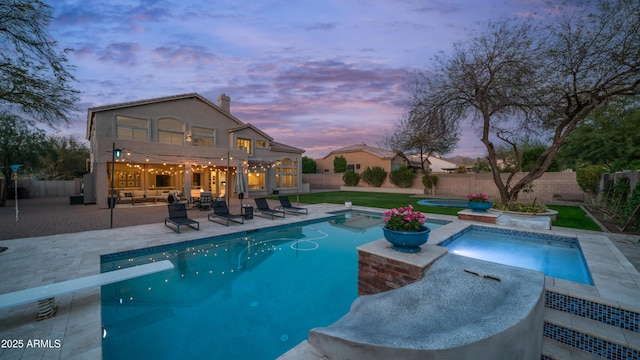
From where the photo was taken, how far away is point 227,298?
4895 millimetres

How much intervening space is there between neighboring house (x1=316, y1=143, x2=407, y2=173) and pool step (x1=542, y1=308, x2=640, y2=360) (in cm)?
2824

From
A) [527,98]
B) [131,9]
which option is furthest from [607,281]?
[131,9]

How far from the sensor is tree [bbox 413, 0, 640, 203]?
7.81m

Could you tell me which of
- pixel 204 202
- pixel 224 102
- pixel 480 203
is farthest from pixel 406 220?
pixel 224 102

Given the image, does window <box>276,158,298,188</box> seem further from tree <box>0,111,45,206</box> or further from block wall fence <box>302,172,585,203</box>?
tree <box>0,111,45,206</box>

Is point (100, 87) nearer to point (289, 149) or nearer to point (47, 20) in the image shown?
point (47, 20)

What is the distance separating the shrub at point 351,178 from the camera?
29.6 metres

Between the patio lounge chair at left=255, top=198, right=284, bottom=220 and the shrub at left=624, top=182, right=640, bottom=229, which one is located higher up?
the shrub at left=624, top=182, right=640, bottom=229

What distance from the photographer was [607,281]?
13.1 feet

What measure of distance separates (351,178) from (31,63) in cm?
2608

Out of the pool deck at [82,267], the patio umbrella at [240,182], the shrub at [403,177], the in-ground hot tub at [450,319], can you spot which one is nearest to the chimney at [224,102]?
the patio umbrella at [240,182]

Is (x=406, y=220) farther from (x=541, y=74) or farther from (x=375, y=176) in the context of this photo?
(x=375, y=176)

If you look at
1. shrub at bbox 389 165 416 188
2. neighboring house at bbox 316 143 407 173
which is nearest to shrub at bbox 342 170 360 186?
neighboring house at bbox 316 143 407 173

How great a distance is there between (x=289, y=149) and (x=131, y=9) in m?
17.9
